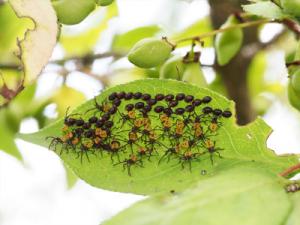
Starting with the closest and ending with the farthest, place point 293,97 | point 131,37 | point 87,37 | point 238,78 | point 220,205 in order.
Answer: point 220,205
point 293,97
point 238,78
point 131,37
point 87,37

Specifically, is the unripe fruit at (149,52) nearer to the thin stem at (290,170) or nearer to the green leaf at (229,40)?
the green leaf at (229,40)

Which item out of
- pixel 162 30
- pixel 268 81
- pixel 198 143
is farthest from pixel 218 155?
pixel 268 81

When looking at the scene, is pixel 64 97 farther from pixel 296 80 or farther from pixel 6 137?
pixel 296 80

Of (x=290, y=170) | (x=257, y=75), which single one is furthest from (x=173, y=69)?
(x=257, y=75)

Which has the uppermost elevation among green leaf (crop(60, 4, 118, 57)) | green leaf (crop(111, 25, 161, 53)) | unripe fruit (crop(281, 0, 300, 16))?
unripe fruit (crop(281, 0, 300, 16))

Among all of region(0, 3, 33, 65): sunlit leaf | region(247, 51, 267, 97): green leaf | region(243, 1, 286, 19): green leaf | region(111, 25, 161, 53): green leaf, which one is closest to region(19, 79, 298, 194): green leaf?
region(243, 1, 286, 19): green leaf

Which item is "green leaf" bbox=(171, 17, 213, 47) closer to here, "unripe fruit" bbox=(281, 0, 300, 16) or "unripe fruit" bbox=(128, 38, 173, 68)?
"unripe fruit" bbox=(128, 38, 173, 68)
